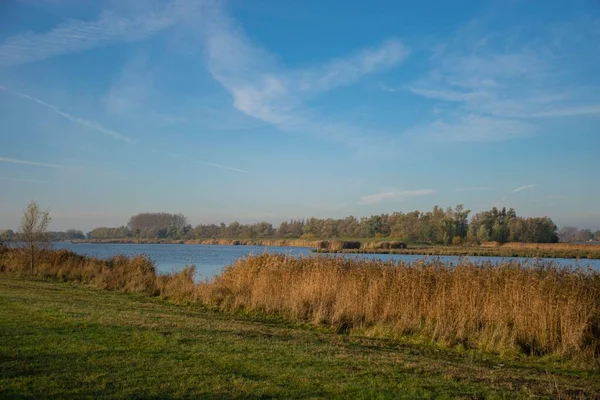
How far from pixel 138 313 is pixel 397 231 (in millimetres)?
87024

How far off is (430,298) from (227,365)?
7268mm

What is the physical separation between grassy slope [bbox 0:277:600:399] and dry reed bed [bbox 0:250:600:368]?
1430mm

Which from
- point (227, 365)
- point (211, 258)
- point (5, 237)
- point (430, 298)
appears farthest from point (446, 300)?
point (211, 258)

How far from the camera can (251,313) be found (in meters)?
15.1

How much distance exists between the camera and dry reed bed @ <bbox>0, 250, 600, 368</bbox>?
1049 cm

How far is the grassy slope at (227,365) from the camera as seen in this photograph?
5988 millimetres

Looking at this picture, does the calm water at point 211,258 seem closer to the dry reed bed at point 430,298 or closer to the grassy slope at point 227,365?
the dry reed bed at point 430,298

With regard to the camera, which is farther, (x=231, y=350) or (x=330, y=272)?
(x=330, y=272)

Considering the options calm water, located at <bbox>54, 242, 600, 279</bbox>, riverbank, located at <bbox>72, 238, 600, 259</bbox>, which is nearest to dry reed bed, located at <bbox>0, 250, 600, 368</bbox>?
calm water, located at <bbox>54, 242, 600, 279</bbox>

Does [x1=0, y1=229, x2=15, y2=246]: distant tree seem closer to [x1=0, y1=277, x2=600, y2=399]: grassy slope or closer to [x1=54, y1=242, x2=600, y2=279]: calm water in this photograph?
[x1=54, y1=242, x2=600, y2=279]: calm water

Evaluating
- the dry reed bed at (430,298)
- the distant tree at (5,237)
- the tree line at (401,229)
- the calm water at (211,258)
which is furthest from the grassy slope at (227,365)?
the tree line at (401,229)

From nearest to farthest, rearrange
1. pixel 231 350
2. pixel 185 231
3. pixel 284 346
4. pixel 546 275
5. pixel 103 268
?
pixel 231 350 < pixel 284 346 < pixel 546 275 < pixel 103 268 < pixel 185 231

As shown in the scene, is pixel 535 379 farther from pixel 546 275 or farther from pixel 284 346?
pixel 546 275

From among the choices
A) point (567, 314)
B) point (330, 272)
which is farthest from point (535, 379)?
point (330, 272)
